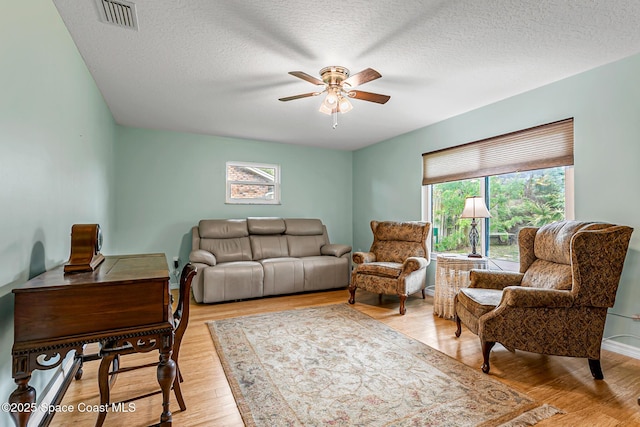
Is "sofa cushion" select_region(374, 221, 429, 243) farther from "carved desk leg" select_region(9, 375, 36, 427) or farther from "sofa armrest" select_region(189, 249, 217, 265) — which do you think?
"carved desk leg" select_region(9, 375, 36, 427)

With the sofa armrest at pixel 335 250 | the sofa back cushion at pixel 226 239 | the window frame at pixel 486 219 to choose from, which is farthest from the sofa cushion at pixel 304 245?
the window frame at pixel 486 219

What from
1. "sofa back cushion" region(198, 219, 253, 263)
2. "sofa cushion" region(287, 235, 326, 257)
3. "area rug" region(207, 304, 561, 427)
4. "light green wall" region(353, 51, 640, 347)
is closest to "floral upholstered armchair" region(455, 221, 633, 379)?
"area rug" region(207, 304, 561, 427)

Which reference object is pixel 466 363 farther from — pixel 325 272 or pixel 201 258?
pixel 201 258

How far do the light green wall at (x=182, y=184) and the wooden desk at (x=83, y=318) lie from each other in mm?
3216

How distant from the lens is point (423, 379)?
2.06 m

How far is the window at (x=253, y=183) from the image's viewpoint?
500 centimetres

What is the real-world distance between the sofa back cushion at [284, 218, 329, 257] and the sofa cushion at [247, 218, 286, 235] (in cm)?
13

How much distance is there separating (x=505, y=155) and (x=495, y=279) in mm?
1468

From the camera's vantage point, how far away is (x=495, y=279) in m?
2.69

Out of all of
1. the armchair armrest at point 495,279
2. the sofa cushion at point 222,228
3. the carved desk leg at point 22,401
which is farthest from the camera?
the sofa cushion at point 222,228

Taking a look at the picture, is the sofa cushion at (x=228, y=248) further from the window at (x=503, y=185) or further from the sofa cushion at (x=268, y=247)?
the window at (x=503, y=185)

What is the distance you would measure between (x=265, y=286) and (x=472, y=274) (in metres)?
2.57

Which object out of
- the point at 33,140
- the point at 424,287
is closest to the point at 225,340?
the point at 33,140

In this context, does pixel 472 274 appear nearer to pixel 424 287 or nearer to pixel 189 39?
pixel 424 287
